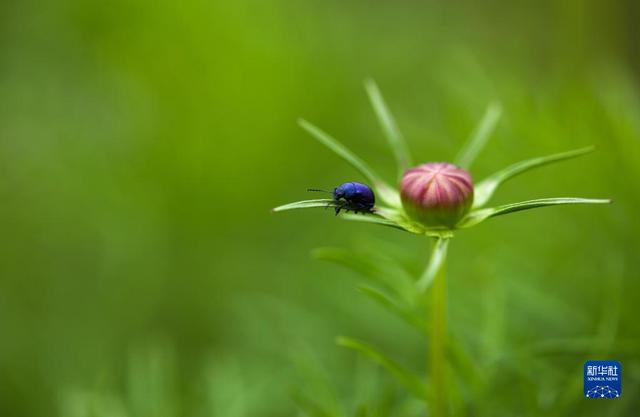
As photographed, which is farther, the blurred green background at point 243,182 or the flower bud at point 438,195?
the blurred green background at point 243,182

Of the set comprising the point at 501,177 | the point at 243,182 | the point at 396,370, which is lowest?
the point at 396,370

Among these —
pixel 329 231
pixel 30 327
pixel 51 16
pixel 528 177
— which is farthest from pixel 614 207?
pixel 51 16

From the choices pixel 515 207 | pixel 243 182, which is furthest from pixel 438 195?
pixel 243 182

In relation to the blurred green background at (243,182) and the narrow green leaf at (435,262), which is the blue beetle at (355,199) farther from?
the blurred green background at (243,182)

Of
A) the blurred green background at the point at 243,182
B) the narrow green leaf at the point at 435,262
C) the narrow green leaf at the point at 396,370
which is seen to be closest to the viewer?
the narrow green leaf at the point at 435,262

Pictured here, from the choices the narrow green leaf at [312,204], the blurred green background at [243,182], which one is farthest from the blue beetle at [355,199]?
the blurred green background at [243,182]

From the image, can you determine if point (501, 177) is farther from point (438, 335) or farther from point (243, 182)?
point (243, 182)

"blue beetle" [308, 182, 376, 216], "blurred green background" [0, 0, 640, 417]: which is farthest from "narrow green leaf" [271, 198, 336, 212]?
"blurred green background" [0, 0, 640, 417]
